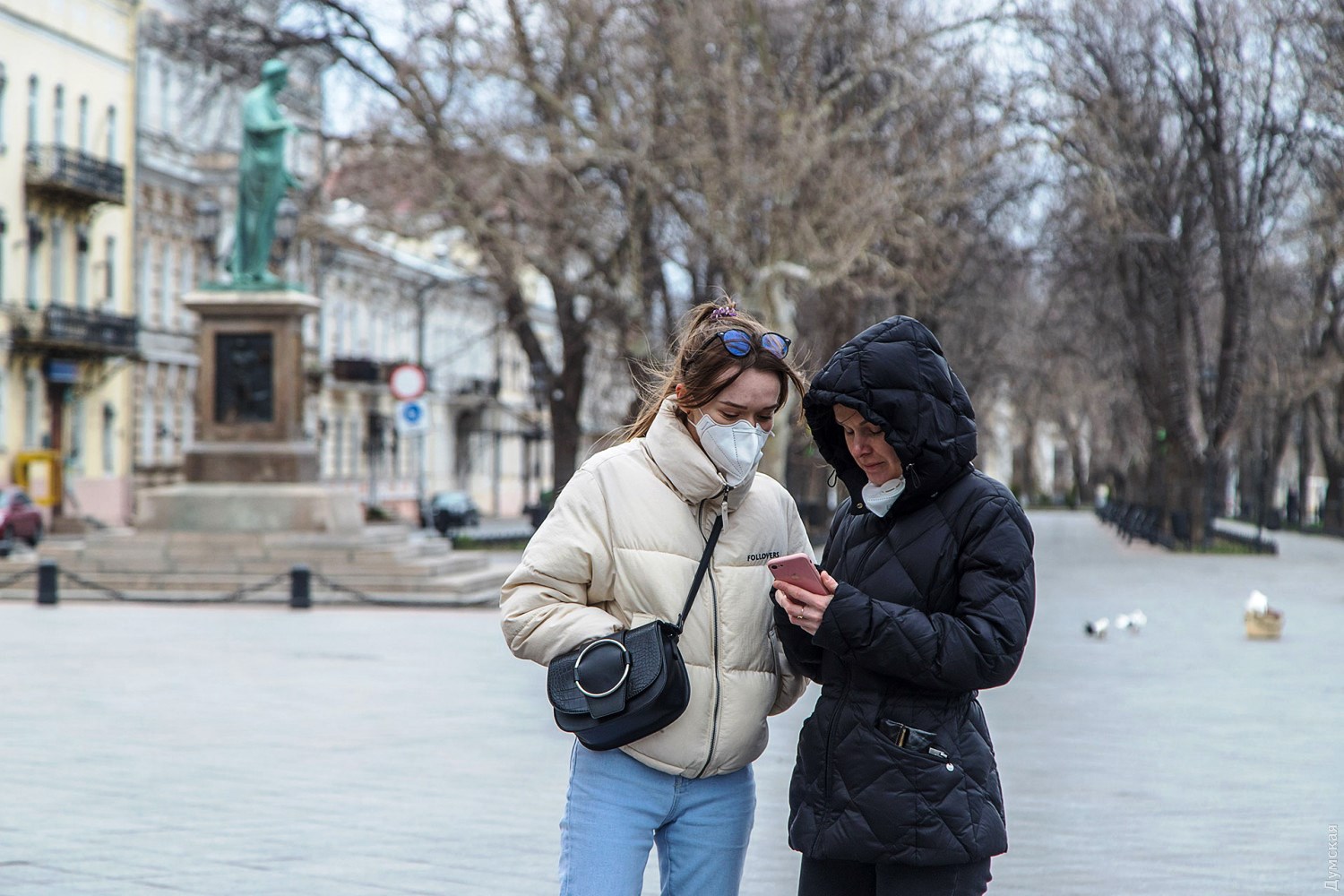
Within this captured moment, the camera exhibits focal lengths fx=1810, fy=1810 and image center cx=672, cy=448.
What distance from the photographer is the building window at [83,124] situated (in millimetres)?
48469

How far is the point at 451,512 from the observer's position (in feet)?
169

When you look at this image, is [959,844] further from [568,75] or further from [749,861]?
[568,75]

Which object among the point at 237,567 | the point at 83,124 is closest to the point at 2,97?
the point at 83,124

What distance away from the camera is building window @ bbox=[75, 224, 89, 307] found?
48.2m

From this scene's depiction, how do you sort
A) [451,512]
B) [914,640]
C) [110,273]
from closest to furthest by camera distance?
[914,640], [110,273], [451,512]

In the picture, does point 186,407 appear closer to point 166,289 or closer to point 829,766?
point 166,289

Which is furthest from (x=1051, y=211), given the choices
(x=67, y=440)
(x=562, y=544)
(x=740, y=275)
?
(x=562, y=544)

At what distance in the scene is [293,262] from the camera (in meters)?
60.9

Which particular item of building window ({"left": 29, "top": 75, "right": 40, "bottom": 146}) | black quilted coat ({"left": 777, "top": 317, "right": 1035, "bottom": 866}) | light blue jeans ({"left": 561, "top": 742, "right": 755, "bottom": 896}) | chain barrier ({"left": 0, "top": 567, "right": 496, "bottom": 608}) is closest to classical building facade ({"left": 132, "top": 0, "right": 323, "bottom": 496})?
building window ({"left": 29, "top": 75, "right": 40, "bottom": 146})

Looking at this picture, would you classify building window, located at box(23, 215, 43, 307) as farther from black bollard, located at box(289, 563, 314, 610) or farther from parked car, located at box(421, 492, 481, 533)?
black bollard, located at box(289, 563, 314, 610)

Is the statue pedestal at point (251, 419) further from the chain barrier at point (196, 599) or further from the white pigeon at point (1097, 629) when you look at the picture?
the white pigeon at point (1097, 629)

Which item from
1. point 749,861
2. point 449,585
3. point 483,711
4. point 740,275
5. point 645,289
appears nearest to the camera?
point 749,861

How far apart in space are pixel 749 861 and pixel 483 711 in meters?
4.65

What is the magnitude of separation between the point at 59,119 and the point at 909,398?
4765 centimetres
